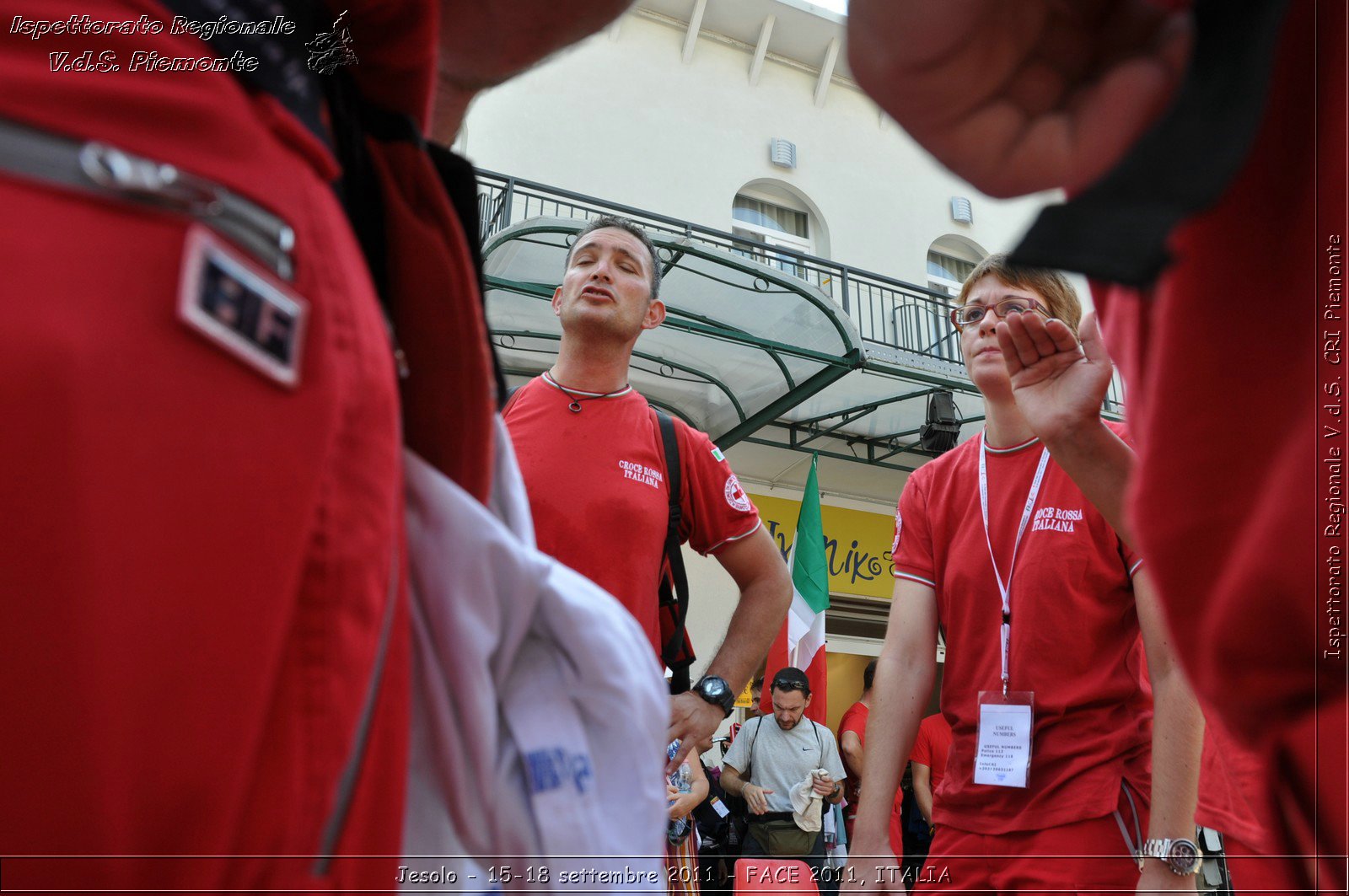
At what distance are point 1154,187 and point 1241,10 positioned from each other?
0.10m

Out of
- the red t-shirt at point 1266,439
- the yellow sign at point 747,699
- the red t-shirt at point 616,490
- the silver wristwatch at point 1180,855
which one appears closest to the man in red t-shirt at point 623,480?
the red t-shirt at point 616,490

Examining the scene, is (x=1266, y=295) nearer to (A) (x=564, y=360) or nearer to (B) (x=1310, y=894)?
(B) (x=1310, y=894)

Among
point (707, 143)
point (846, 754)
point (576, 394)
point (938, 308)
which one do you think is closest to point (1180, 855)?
point (576, 394)

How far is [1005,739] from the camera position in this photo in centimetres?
215

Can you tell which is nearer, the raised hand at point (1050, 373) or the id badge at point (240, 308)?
the id badge at point (240, 308)

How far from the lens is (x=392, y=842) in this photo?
670 mm

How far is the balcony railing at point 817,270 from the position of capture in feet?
28.0

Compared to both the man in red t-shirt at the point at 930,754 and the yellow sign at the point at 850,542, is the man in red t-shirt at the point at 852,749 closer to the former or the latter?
the man in red t-shirt at the point at 930,754

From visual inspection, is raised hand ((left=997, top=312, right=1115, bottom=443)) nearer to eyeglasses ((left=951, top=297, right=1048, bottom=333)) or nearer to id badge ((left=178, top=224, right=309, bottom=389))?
eyeglasses ((left=951, top=297, right=1048, bottom=333))

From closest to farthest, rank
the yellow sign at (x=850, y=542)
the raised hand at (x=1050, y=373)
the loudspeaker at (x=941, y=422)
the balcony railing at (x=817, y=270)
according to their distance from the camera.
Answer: the raised hand at (x=1050, y=373) < the balcony railing at (x=817, y=270) < the loudspeaker at (x=941, y=422) < the yellow sign at (x=850, y=542)

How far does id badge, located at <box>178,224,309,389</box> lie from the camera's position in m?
0.55

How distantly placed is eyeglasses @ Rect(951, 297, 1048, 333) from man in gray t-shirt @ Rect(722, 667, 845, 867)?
4.16 metres

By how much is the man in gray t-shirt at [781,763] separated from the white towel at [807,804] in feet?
0.09

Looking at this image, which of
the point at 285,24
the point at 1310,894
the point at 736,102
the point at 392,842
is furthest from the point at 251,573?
the point at 736,102
